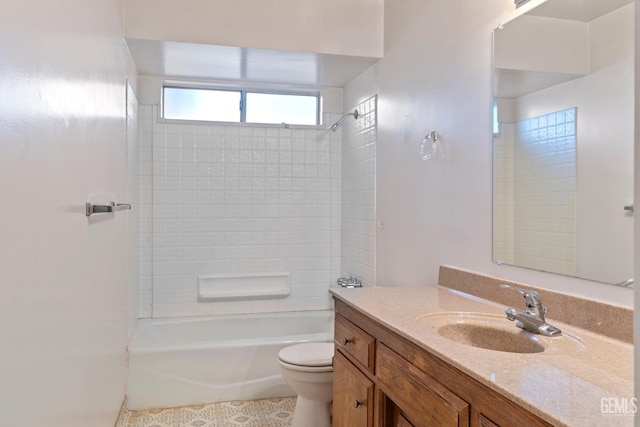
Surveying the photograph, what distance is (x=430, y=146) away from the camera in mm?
2359

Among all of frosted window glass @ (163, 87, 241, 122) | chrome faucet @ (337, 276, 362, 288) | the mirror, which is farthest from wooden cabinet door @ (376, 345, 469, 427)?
frosted window glass @ (163, 87, 241, 122)

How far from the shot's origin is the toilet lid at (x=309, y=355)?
2404 mm

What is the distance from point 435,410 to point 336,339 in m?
0.88

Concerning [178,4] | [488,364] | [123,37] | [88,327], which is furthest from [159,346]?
[488,364]

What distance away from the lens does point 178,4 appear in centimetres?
271

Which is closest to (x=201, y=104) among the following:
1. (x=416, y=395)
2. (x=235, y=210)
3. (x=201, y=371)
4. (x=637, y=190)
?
(x=235, y=210)

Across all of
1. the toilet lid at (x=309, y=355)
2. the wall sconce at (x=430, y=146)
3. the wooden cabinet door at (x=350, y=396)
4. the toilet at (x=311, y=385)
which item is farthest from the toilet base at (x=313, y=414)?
the wall sconce at (x=430, y=146)

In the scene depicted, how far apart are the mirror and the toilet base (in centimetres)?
122

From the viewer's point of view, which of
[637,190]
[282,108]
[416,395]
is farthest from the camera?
[282,108]

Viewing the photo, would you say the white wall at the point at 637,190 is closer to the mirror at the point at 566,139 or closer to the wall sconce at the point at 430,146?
the mirror at the point at 566,139

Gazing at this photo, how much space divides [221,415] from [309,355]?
2.32 feet

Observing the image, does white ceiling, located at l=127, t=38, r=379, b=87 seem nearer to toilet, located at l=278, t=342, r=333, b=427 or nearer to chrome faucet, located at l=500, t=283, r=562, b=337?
toilet, located at l=278, t=342, r=333, b=427

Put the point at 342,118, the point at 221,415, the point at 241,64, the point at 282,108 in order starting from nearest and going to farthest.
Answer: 1. the point at 221,415
2. the point at 241,64
3. the point at 342,118
4. the point at 282,108

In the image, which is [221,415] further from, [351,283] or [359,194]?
[359,194]
